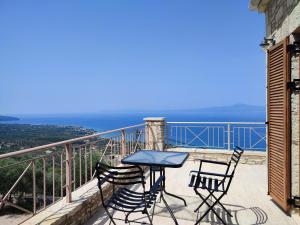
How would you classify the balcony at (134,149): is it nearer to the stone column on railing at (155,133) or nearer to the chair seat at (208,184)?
the stone column on railing at (155,133)

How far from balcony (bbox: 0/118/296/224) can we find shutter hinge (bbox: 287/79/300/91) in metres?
1.76

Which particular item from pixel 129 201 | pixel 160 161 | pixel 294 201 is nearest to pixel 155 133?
pixel 160 161

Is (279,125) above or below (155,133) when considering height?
above

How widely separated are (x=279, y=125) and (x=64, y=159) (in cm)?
318

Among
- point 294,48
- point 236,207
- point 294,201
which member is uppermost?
point 294,48

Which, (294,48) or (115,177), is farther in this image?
(294,48)

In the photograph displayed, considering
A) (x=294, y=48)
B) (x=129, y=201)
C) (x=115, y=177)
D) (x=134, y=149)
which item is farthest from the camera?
(x=134, y=149)

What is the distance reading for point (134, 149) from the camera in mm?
6289

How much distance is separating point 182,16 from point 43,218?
1816cm

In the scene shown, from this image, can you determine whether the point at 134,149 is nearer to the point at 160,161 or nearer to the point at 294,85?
the point at 160,161

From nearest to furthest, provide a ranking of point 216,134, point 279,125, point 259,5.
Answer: point 279,125 → point 259,5 → point 216,134

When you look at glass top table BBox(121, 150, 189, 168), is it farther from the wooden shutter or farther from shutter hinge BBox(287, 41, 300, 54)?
shutter hinge BBox(287, 41, 300, 54)

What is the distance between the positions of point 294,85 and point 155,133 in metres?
4.56

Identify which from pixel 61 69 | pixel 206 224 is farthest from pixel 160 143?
pixel 61 69
